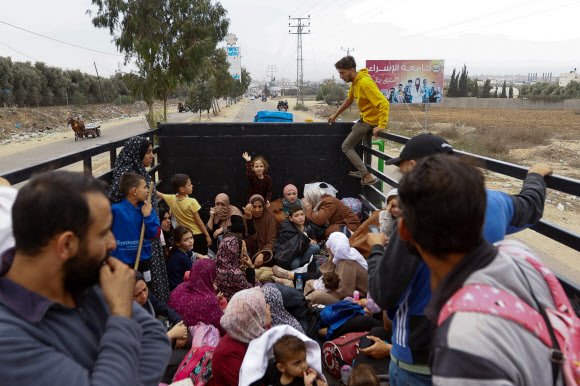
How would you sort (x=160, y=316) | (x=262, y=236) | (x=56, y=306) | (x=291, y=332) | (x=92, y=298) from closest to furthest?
(x=56, y=306)
(x=92, y=298)
(x=291, y=332)
(x=160, y=316)
(x=262, y=236)

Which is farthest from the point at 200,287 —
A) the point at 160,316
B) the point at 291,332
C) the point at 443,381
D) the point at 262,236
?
the point at 443,381

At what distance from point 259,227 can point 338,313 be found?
2.21 metres

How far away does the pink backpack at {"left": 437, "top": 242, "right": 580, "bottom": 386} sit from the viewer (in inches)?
38.9

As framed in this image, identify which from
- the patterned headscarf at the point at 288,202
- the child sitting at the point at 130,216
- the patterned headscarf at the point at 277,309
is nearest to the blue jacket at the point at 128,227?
the child sitting at the point at 130,216

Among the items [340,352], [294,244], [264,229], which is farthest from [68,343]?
→ [264,229]

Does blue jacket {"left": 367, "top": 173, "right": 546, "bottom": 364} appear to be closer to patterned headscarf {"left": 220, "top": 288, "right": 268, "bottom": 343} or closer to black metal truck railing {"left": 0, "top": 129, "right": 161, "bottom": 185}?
patterned headscarf {"left": 220, "top": 288, "right": 268, "bottom": 343}

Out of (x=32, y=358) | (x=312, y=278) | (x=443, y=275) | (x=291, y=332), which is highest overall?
(x=443, y=275)

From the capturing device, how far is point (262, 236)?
572 centimetres

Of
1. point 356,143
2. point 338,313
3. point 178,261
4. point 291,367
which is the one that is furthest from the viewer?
point 356,143

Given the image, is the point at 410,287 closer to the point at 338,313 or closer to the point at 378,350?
the point at 378,350

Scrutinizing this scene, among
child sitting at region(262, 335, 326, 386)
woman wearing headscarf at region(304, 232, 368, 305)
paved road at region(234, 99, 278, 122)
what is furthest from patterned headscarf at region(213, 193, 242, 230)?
paved road at region(234, 99, 278, 122)

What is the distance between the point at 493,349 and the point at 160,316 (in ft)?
10.6

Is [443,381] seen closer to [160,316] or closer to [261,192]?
[160,316]

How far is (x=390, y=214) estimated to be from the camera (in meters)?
4.30
